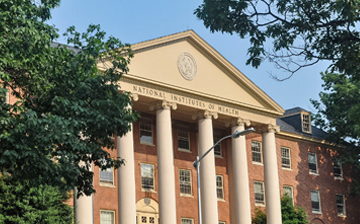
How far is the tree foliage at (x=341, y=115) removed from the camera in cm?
5744

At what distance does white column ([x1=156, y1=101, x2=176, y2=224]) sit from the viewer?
39188mm

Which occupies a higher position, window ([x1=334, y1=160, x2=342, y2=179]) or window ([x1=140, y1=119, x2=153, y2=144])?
window ([x1=140, y1=119, x2=153, y2=144])

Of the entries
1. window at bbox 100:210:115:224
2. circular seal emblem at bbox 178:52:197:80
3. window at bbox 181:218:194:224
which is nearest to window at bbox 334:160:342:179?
window at bbox 181:218:194:224

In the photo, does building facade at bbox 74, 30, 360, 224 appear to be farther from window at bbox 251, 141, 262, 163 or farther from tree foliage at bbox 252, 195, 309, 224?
tree foliage at bbox 252, 195, 309, 224

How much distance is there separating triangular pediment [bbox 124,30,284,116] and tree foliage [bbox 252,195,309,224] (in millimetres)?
7425

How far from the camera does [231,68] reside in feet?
152

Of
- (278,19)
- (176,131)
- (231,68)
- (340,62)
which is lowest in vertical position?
(340,62)

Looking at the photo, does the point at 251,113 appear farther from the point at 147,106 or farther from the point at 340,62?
the point at 340,62

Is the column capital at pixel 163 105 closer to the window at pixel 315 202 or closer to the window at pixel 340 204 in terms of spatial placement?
the window at pixel 315 202

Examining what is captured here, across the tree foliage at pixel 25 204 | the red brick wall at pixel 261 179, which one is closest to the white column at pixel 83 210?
the tree foliage at pixel 25 204

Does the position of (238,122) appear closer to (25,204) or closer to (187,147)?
(187,147)

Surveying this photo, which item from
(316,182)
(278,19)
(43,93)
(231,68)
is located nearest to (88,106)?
(43,93)

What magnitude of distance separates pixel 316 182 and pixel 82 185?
39361 mm

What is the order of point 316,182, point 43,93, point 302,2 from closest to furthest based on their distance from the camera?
1. point 302,2
2. point 43,93
3. point 316,182
